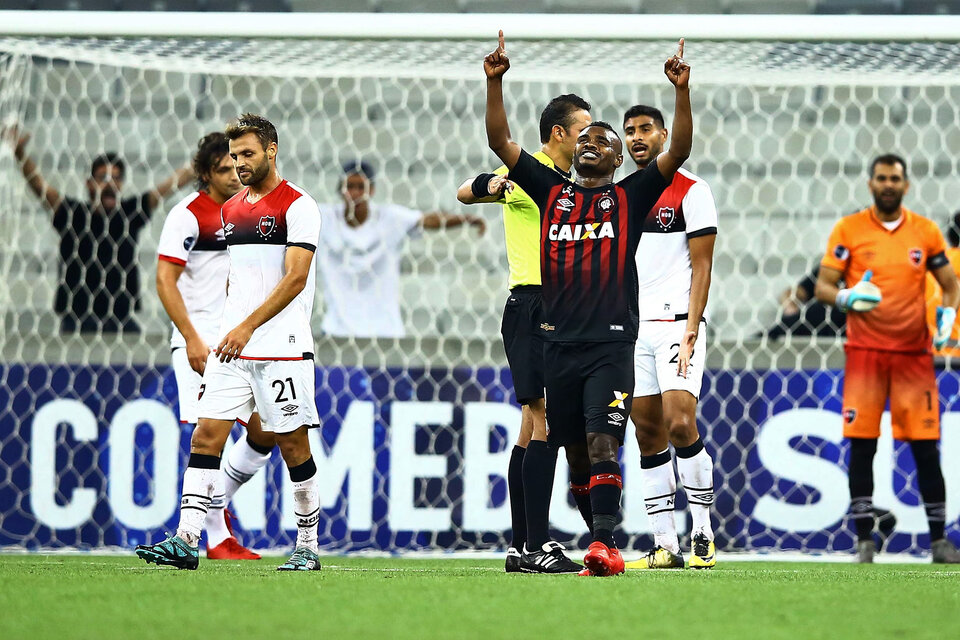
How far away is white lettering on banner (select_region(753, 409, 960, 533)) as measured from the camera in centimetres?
663

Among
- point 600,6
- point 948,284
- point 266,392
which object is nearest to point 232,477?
point 266,392

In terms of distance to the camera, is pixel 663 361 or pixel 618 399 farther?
pixel 663 361

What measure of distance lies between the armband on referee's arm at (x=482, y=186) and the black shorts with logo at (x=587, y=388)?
57 centimetres

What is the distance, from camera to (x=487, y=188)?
4652mm

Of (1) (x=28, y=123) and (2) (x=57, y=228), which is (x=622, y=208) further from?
(1) (x=28, y=123)

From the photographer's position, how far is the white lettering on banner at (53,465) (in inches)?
262

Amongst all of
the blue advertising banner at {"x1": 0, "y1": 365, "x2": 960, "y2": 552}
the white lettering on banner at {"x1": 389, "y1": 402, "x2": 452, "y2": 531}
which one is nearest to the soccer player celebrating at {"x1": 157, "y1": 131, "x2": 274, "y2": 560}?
the blue advertising banner at {"x1": 0, "y1": 365, "x2": 960, "y2": 552}

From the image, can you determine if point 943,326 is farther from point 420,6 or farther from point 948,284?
point 420,6

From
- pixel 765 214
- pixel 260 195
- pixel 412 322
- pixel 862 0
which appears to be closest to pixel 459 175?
pixel 412 322

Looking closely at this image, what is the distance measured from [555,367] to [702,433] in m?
2.30

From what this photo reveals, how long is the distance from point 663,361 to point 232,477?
1903 millimetres

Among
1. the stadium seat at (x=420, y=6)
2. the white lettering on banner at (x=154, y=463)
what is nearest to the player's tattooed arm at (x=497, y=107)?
the white lettering on banner at (x=154, y=463)

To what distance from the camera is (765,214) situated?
29.0 feet

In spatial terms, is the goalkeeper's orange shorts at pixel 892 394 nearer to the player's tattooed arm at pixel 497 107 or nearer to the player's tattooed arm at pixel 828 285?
the player's tattooed arm at pixel 828 285
